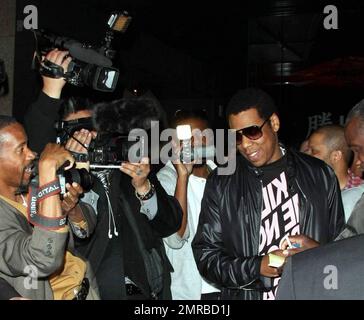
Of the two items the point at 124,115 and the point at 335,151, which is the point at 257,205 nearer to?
the point at 124,115

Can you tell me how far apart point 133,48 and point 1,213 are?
5.38 m

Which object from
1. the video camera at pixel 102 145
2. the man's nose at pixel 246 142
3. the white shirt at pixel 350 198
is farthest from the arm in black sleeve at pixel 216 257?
the white shirt at pixel 350 198

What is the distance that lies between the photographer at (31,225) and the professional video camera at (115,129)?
0.48 m

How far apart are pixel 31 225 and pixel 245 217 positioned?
3.43 ft

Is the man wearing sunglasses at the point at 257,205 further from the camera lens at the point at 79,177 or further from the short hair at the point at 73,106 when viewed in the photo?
the short hair at the point at 73,106

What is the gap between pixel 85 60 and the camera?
123 inches

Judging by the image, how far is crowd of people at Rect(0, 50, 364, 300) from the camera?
238 cm

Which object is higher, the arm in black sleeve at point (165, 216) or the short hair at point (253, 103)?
the short hair at point (253, 103)

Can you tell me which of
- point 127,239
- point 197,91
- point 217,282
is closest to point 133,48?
point 197,91

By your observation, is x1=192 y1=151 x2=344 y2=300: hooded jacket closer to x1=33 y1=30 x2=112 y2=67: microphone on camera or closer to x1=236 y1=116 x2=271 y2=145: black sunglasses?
x1=236 y1=116 x2=271 y2=145: black sunglasses

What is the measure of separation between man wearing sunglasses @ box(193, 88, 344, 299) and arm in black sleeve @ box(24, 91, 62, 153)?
0.91 m

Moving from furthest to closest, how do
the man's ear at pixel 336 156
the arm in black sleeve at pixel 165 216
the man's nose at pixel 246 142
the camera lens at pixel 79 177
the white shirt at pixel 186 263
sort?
1. the man's ear at pixel 336 156
2. the white shirt at pixel 186 263
3. the arm in black sleeve at pixel 165 216
4. the man's nose at pixel 246 142
5. the camera lens at pixel 79 177

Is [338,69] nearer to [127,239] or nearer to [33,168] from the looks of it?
[127,239]

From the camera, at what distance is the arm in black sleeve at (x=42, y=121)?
10.2 ft
